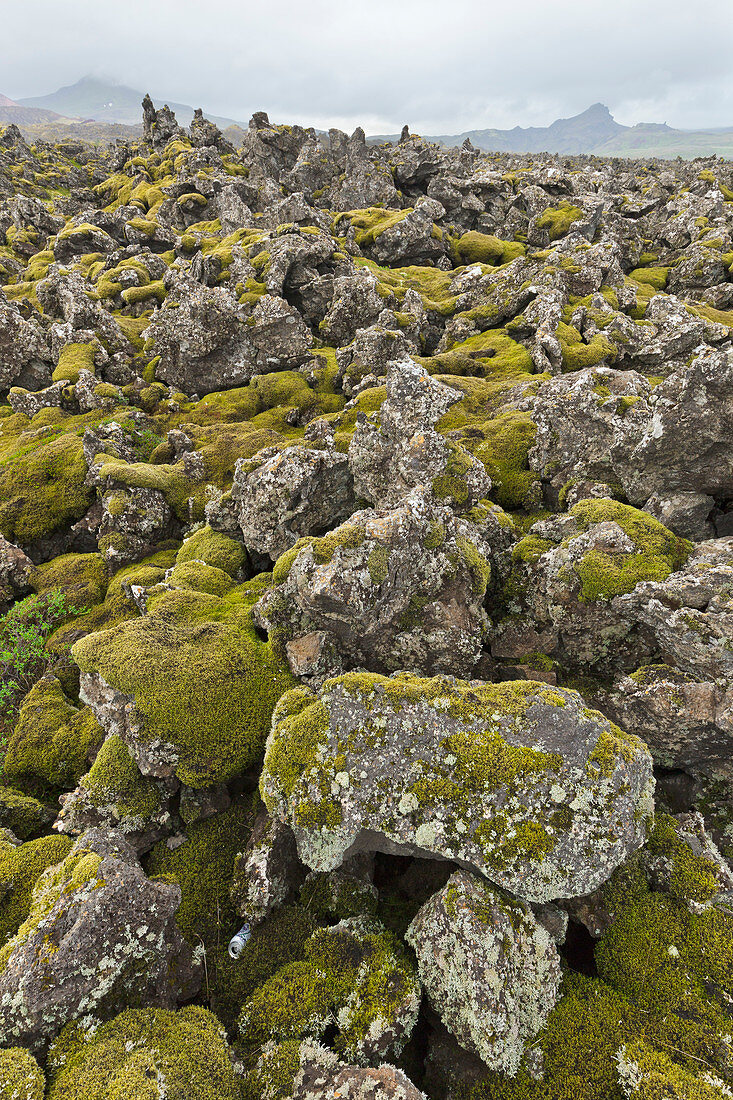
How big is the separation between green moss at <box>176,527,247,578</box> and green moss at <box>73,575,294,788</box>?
280 cm

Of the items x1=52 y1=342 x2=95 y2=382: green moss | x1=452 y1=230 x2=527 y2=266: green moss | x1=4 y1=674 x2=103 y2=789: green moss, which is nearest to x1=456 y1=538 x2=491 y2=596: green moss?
x1=4 y1=674 x2=103 y2=789: green moss

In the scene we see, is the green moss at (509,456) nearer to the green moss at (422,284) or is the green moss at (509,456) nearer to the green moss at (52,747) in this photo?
the green moss at (52,747)

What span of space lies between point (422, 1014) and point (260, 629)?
758 cm

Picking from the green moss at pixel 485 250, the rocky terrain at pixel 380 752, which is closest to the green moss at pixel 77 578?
the rocky terrain at pixel 380 752

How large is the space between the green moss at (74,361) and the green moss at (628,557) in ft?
85.3

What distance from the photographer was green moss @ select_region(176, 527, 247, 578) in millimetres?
14578

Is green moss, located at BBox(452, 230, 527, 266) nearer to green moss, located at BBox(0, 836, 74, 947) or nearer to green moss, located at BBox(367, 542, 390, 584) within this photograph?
green moss, located at BBox(367, 542, 390, 584)

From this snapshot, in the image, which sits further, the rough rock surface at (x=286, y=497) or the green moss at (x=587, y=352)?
the green moss at (x=587, y=352)

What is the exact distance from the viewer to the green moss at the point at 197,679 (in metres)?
9.22

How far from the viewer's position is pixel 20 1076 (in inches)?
211

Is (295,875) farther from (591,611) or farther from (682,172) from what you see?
(682,172)

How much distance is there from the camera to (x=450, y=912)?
6.59m

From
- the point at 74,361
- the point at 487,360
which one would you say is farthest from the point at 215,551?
the point at 487,360

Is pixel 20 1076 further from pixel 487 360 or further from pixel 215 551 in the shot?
pixel 487 360
